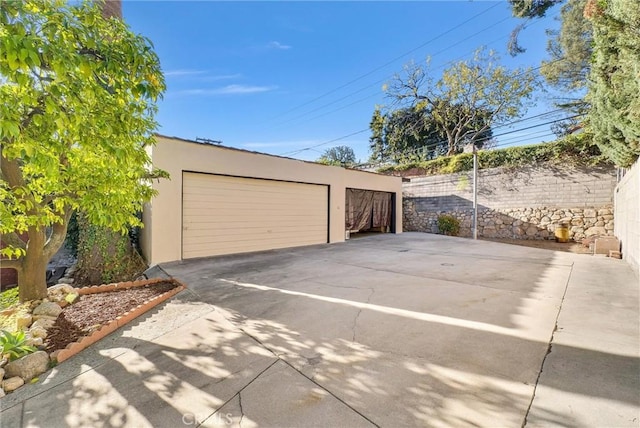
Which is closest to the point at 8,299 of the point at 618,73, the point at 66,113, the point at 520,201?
the point at 66,113

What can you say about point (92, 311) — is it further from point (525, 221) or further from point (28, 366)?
point (525, 221)

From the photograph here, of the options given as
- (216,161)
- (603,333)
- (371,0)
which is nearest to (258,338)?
(603,333)

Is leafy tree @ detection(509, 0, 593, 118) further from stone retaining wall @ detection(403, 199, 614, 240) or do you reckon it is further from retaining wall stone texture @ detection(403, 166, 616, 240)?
stone retaining wall @ detection(403, 199, 614, 240)

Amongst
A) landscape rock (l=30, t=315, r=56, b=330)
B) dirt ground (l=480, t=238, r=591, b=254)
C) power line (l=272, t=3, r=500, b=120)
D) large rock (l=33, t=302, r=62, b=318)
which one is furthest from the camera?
power line (l=272, t=3, r=500, b=120)

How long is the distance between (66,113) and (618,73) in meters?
7.02

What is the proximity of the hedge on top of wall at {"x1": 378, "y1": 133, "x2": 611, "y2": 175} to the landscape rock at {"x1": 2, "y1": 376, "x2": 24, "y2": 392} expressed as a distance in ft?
47.1

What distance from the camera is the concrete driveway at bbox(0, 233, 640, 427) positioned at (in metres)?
1.65

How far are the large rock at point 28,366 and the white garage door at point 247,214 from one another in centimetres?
433

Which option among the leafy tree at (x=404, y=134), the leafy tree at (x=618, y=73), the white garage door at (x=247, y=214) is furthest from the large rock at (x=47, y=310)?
the leafy tree at (x=404, y=134)

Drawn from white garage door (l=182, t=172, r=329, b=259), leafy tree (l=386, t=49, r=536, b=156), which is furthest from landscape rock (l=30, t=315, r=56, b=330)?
leafy tree (l=386, t=49, r=536, b=156)

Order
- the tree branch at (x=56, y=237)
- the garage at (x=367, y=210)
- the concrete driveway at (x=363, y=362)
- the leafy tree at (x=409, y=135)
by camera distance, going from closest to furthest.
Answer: the concrete driveway at (x=363, y=362) → the tree branch at (x=56, y=237) → the garage at (x=367, y=210) → the leafy tree at (x=409, y=135)

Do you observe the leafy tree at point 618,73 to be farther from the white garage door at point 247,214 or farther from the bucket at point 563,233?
the white garage door at point 247,214

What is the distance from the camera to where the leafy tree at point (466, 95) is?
17.2m

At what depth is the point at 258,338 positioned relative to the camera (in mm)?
2605
